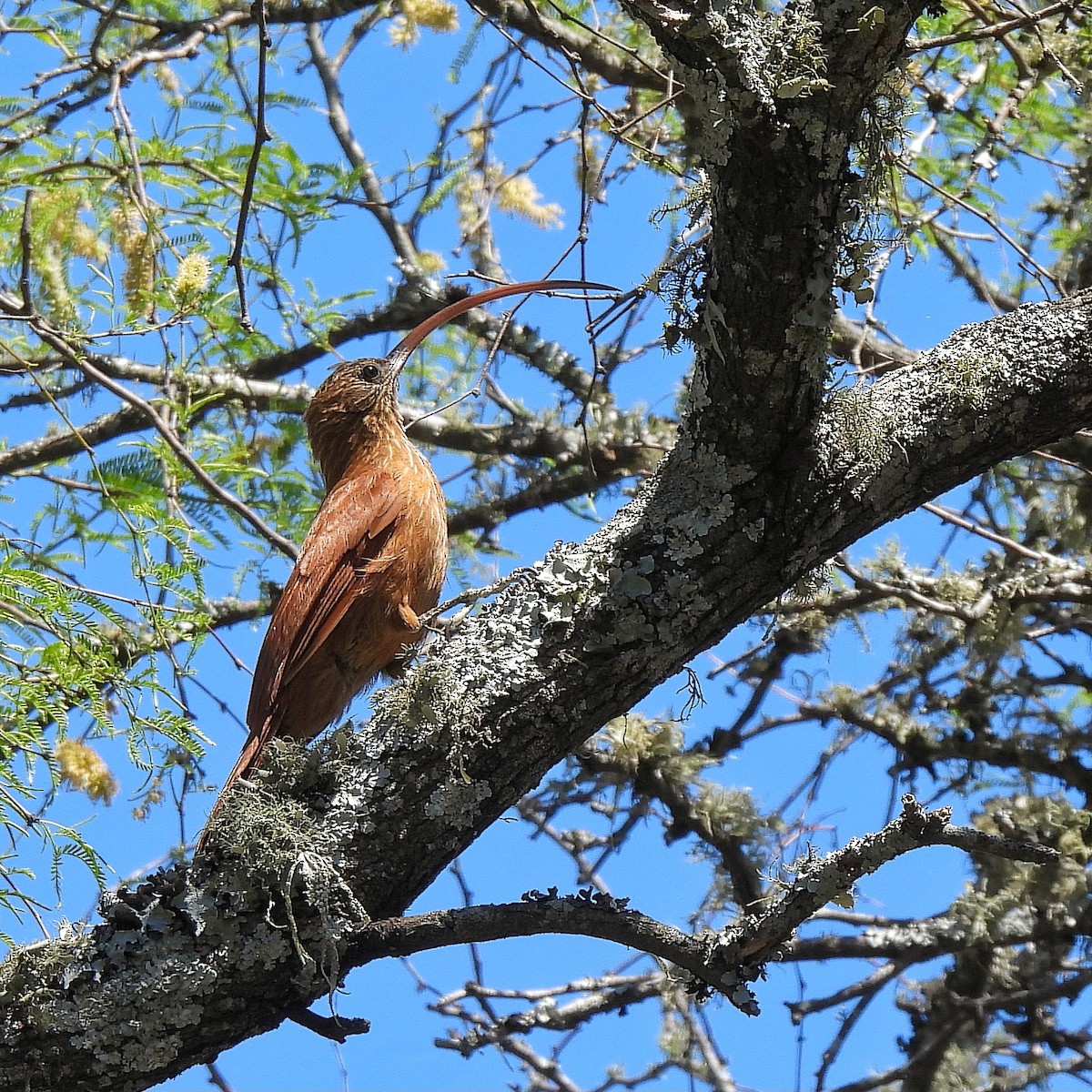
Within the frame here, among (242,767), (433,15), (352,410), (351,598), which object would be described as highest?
(433,15)

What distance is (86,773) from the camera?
3744 millimetres

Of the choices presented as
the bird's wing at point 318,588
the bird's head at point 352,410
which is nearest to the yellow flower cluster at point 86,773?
the bird's wing at point 318,588

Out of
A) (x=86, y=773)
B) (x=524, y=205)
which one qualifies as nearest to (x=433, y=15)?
(x=524, y=205)

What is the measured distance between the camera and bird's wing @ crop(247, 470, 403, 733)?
11.8 feet

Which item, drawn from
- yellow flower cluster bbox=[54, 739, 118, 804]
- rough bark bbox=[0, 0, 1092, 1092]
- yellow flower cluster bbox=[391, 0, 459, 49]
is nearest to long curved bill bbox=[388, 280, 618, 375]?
rough bark bbox=[0, 0, 1092, 1092]

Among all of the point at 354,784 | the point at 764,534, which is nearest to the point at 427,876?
the point at 354,784

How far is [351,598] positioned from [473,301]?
1.03 metres

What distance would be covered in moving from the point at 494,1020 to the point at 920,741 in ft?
6.25

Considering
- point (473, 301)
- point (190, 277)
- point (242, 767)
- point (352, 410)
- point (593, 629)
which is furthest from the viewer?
point (352, 410)

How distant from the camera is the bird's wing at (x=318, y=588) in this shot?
142 inches

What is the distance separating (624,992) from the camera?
188 inches

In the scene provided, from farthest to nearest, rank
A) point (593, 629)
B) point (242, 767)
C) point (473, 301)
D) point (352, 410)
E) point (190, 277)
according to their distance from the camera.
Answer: point (352, 410)
point (473, 301)
point (190, 277)
point (242, 767)
point (593, 629)

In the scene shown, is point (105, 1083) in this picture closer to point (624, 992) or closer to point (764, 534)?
point (764, 534)

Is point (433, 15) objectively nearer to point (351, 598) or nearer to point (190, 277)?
point (190, 277)
